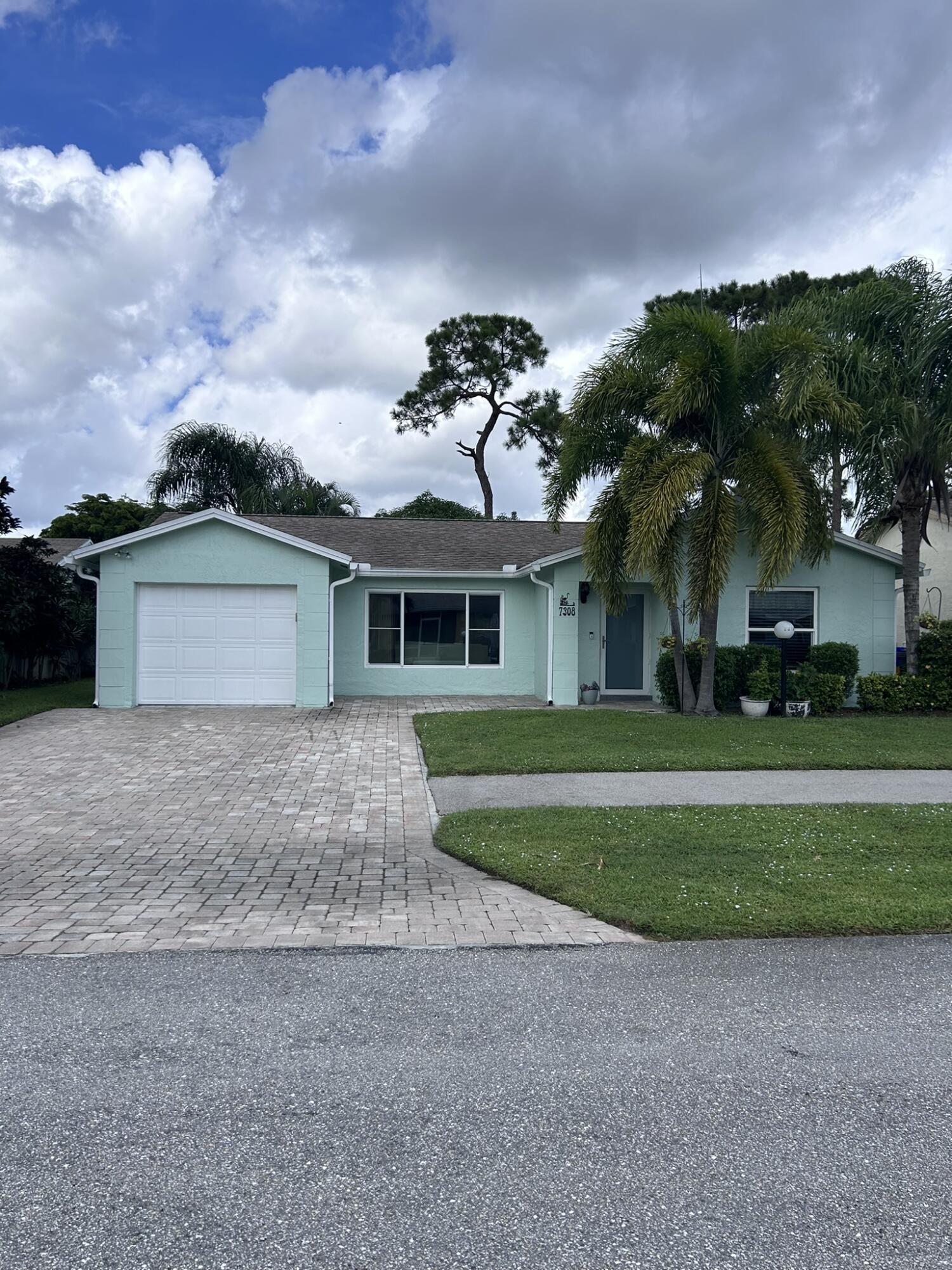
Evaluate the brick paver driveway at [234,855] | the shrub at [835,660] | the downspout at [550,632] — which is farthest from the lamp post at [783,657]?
the brick paver driveway at [234,855]

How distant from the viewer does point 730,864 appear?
6121 millimetres

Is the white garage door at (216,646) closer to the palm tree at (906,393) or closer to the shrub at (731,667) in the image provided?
the shrub at (731,667)

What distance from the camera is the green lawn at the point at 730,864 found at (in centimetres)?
504

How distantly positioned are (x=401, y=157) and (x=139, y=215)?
451 centimetres

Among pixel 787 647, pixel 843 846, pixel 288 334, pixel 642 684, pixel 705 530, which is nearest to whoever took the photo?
pixel 843 846

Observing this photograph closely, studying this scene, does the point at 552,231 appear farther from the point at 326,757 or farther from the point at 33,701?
the point at 33,701

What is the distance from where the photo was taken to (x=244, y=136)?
45.3ft

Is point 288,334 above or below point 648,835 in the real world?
above

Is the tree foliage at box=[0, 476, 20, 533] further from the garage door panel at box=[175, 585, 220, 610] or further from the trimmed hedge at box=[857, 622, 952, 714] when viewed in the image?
the trimmed hedge at box=[857, 622, 952, 714]

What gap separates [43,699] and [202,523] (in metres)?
5.00

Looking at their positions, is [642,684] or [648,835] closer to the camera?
[648,835]

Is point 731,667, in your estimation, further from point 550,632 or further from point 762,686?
point 550,632

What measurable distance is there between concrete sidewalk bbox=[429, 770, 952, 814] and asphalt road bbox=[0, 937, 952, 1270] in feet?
12.5

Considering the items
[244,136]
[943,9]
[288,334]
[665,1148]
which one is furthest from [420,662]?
[665,1148]
